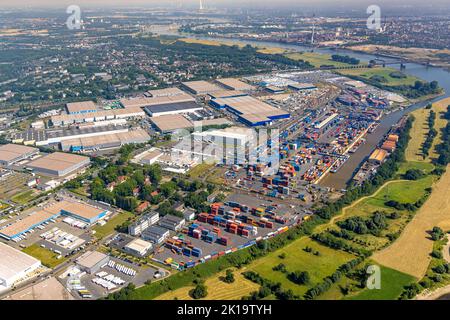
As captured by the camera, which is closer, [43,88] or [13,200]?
[13,200]

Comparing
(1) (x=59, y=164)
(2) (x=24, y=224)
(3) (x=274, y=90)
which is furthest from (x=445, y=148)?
(2) (x=24, y=224)

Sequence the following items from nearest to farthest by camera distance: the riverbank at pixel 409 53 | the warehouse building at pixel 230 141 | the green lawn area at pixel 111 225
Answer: the green lawn area at pixel 111 225, the warehouse building at pixel 230 141, the riverbank at pixel 409 53

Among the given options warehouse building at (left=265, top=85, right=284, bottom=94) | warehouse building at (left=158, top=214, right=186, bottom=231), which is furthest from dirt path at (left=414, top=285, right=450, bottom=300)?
warehouse building at (left=265, top=85, right=284, bottom=94)

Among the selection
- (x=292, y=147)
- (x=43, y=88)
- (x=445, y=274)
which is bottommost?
(x=445, y=274)

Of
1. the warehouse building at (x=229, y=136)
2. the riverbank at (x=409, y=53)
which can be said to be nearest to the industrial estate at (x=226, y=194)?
the warehouse building at (x=229, y=136)

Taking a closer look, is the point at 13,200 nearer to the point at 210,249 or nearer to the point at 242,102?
the point at 210,249

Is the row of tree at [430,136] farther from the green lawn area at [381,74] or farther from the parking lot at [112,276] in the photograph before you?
the parking lot at [112,276]

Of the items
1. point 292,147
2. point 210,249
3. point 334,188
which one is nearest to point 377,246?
point 334,188
